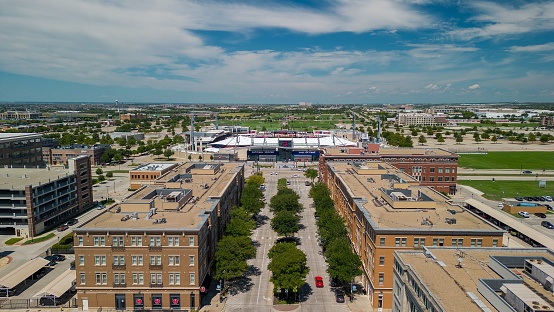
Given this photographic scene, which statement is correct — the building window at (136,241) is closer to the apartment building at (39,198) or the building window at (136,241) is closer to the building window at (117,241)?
the building window at (117,241)

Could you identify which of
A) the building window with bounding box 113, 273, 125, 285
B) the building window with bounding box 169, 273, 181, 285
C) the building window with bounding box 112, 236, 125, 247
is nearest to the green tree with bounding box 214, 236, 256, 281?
the building window with bounding box 169, 273, 181, 285

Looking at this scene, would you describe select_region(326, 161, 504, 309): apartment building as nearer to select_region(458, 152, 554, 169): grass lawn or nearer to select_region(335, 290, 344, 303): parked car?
select_region(335, 290, 344, 303): parked car


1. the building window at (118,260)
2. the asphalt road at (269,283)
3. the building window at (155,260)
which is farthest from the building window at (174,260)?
the asphalt road at (269,283)

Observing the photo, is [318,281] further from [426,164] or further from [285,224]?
[426,164]

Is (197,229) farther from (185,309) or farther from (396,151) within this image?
(396,151)

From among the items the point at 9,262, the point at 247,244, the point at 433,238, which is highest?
the point at 433,238

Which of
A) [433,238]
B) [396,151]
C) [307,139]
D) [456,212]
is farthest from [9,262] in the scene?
[307,139]
